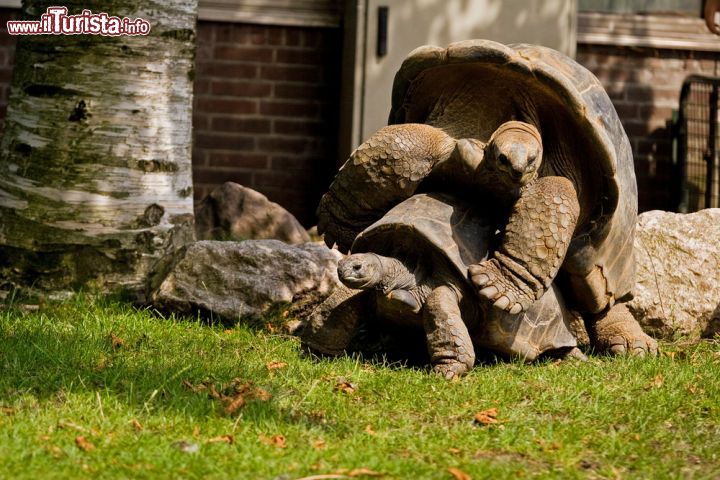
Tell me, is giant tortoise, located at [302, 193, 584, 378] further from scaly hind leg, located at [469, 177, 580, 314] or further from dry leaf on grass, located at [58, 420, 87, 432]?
dry leaf on grass, located at [58, 420, 87, 432]

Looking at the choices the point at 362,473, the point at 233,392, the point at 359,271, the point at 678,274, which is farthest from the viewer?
the point at 678,274

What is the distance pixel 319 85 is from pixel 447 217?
4.50m

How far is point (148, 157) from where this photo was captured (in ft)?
19.7

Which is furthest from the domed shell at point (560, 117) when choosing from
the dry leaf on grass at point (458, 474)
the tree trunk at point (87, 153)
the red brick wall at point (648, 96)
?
the red brick wall at point (648, 96)

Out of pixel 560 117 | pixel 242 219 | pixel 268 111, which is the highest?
pixel 560 117

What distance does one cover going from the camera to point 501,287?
15.1 ft

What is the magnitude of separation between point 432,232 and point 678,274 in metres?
1.97

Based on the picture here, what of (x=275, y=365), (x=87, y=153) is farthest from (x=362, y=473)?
(x=87, y=153)

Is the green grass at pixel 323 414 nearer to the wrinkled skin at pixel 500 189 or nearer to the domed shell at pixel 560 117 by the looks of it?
the wrinkled skin at pixel 500 189

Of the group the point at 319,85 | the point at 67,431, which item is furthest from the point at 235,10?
the point at 67,431

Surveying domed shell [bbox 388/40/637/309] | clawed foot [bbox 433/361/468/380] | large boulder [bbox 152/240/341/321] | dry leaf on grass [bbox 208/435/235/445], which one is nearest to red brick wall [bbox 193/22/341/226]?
large boulder [bbox 152/240/341/321]

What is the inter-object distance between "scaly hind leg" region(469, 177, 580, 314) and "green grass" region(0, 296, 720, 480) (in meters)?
0.34

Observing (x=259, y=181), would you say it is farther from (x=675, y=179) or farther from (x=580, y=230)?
(x=580, y=230)

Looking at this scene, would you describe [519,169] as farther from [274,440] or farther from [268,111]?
Answer: [268,111]
